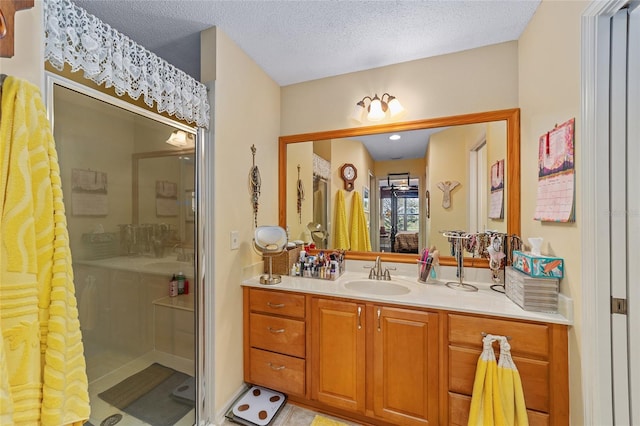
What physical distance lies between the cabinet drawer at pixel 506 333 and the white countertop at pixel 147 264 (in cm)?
153

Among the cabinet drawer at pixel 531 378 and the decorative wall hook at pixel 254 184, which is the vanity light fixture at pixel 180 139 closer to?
the decorative wall hook at pixel 254 184

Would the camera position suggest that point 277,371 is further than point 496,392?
Yes

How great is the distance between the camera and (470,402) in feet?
4.20

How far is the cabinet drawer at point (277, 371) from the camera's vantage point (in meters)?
1.61

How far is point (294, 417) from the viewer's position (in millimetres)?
1592

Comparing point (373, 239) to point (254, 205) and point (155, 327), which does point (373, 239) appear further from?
point (155, 327)

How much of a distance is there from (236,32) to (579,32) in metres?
1.75

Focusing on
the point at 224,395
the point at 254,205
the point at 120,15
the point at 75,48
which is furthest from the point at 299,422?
the point at 120,15

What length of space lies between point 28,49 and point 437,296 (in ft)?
6.55

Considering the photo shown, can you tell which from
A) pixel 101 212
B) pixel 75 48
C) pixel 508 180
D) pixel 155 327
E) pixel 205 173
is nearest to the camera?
pixel 75 48

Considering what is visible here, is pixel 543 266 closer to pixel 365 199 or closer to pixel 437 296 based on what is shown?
pixel 437 296

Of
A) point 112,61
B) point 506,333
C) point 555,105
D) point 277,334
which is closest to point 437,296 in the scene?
point 506,333

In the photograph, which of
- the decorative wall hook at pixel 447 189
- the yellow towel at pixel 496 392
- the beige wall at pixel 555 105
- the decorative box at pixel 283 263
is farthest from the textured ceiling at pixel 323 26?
the yellow towel at pixel 496 392

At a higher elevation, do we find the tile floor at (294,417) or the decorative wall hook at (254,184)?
the decorative wall hook at (254,184)
